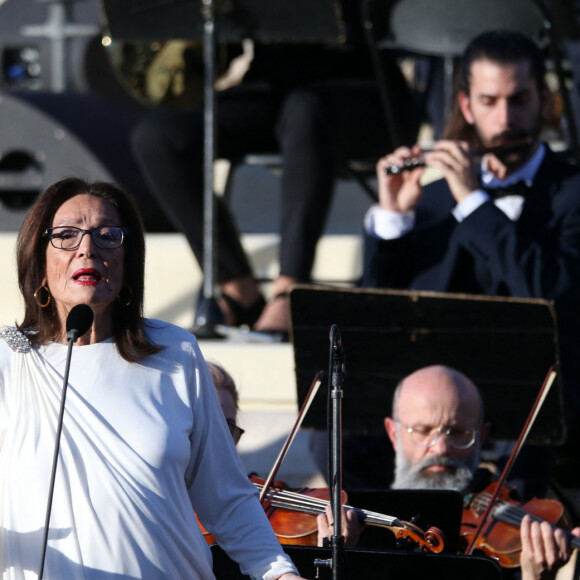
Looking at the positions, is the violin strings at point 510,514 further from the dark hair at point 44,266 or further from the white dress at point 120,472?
the dark hair at point 44,266

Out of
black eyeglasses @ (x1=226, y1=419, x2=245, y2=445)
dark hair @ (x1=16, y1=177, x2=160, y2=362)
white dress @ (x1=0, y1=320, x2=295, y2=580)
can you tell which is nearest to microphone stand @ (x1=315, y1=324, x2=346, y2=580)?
white dress @ (x1=0, y1=320, x2=295, y2=580)

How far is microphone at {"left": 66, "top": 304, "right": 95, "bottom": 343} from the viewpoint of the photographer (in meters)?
2.32

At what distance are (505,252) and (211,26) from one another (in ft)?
4.91

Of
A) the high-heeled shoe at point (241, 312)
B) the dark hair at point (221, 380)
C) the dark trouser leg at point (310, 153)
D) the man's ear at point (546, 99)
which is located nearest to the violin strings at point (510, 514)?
the dark hair at point (221, 380)

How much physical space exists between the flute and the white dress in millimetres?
1673

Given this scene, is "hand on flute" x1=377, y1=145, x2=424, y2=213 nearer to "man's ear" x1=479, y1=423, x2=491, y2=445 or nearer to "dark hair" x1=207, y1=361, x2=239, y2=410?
"man's ear" x1=479, y1=423, x2=491, y2=445

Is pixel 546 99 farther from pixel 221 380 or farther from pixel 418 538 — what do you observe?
pixel 418 538

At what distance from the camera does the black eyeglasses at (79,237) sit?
249cm

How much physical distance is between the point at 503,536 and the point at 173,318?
265cm

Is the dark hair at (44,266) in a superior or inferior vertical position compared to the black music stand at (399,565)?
superior

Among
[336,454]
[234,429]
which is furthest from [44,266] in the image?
[234,429]

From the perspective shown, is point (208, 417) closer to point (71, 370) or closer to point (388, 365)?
point (71, 370)

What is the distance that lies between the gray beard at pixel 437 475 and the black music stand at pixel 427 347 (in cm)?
18

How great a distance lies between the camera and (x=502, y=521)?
310 cm
